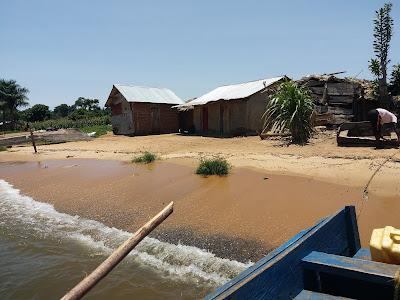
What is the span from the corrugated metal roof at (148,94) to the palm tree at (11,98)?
2518 centimetres

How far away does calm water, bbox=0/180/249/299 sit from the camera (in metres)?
5.38

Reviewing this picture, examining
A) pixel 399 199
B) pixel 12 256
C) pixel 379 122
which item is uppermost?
pixel 379 122

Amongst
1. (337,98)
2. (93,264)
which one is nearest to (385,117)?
(337,98)

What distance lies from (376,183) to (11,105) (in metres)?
47.7

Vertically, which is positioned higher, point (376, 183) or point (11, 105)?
point (11, 105)

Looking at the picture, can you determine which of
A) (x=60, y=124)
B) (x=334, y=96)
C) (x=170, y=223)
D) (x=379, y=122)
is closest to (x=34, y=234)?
(x=170, y=223)

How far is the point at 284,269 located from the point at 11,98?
50.1 metres

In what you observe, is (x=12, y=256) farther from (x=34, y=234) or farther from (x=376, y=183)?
(x=376, y=183)

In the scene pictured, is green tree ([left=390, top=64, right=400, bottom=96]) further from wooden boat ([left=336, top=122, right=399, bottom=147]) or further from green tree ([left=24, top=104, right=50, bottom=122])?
green tree ([left=24, top=104, right=50, bottom=122])

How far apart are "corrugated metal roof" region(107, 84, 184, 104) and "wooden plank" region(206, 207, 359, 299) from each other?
78.1 feet

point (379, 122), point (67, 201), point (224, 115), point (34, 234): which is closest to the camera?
point (34, 234)

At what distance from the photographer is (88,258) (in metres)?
6.56

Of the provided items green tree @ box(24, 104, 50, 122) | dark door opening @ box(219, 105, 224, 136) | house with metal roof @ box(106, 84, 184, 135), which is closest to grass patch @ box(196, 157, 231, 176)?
dark door opening @ box(219, 105, 224, 136)

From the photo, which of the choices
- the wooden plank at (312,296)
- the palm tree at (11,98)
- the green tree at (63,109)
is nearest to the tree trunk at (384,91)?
the wooden plank at (312,296)
